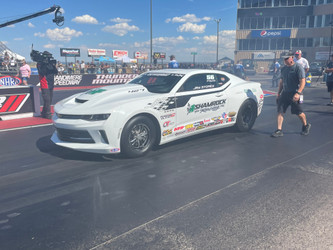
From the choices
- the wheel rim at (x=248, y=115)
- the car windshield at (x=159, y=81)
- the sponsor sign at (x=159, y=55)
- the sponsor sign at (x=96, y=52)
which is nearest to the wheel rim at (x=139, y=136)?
the car windshield at (x=159, y=81)

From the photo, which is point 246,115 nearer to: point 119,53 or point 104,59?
point 104,59

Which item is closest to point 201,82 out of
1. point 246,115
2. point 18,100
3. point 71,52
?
point 246,115

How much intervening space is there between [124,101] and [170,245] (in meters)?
2.70

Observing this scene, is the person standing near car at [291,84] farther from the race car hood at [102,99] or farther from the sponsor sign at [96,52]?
the sponsor sign at [96,52]

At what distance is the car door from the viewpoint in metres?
5.20

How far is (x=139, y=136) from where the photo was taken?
4.73 meters

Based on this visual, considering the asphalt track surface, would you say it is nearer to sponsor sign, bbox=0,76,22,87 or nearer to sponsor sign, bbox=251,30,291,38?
sponsor sign, bbox=0,76,22,87

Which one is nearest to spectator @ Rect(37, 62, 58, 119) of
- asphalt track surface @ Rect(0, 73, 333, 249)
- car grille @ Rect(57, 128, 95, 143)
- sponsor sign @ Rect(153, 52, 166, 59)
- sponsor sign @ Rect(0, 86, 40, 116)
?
sponsor sign @ Rect(0, 86, 40, 116)

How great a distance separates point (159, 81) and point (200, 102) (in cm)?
91

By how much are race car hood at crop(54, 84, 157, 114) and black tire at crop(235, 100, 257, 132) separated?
232 cm

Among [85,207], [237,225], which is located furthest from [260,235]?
[85,207]

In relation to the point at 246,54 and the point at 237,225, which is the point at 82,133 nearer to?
the point at 237,225

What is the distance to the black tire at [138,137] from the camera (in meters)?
4.50

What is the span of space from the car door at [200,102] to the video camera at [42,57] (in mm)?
5046
